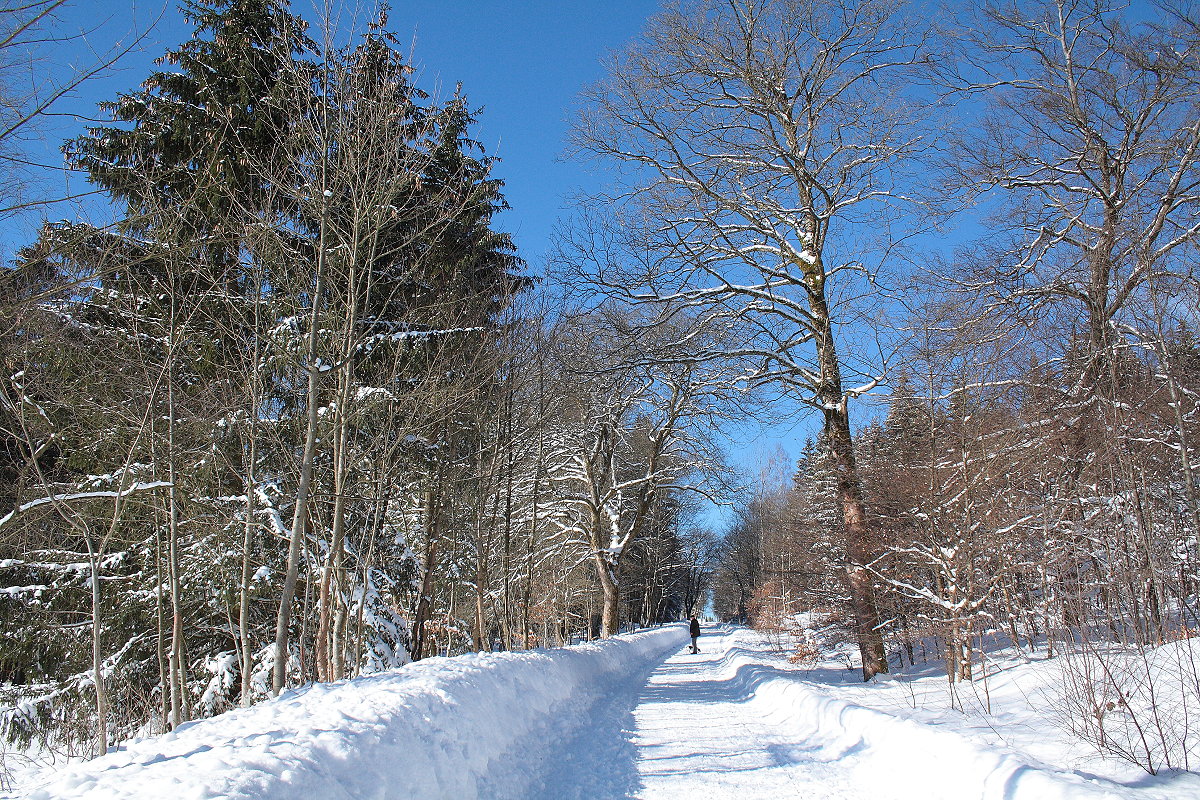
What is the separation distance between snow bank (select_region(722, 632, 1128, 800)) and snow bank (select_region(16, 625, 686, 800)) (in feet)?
9.03

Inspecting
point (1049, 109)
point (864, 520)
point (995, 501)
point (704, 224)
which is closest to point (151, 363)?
point (704, 224)

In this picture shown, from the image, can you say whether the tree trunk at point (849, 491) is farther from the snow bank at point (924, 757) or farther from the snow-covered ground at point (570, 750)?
the snow bank at point (924, 757)

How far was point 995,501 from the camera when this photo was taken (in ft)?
30.3

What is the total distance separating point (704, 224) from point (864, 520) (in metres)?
5.46

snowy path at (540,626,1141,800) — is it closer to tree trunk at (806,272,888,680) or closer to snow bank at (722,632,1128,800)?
snow bank at (722,632,1128,800)

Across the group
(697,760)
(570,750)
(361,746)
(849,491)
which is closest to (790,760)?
(697,760)

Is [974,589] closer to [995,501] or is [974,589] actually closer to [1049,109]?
[995,501]

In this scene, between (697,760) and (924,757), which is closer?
(924,757)

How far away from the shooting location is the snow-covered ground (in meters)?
3.46

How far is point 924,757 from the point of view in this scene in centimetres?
508

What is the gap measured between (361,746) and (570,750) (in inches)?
138

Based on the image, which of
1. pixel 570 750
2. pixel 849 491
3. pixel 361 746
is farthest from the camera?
pixel 849 491

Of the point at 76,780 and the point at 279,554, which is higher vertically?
the point at 279,554

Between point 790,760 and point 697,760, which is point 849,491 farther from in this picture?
point 697,760
